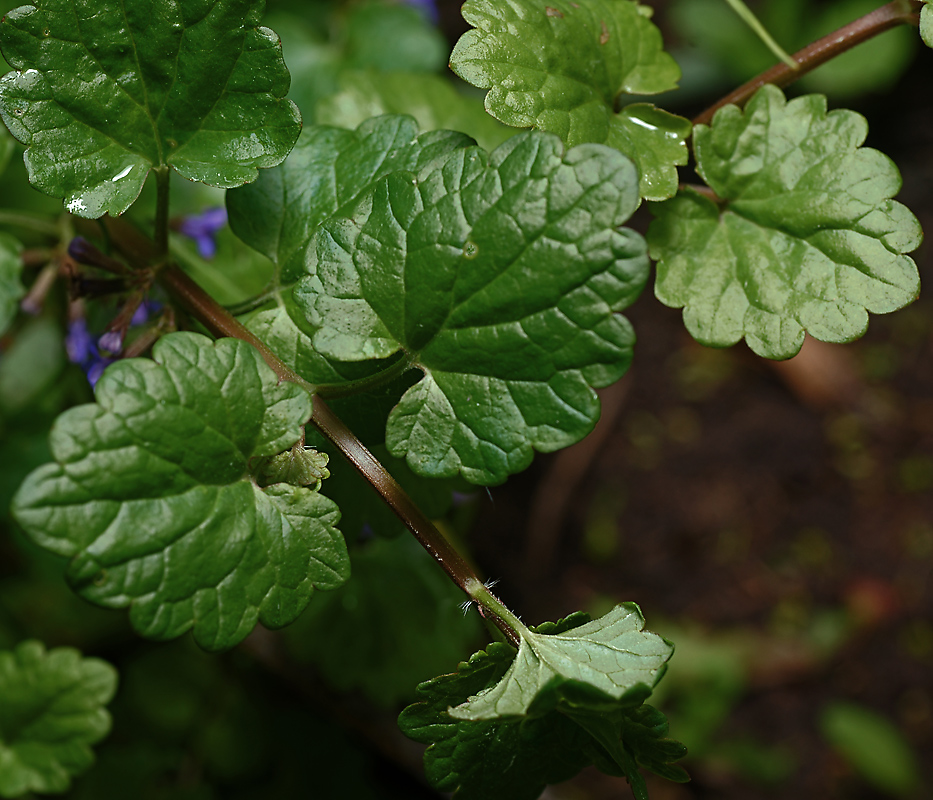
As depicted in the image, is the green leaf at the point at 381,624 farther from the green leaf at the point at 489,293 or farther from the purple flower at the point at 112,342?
the green leaf at the point at 489,293

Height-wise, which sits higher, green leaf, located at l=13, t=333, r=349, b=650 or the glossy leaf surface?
the glossy leaf surface

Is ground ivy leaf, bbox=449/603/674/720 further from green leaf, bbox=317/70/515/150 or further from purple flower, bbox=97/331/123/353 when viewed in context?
green leaf, bbox=317/70/515/150

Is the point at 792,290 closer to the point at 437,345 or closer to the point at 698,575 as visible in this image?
the point at 437,345

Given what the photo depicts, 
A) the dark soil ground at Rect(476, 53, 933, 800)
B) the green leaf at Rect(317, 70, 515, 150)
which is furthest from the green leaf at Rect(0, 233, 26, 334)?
the dark soil ground at Rect(476, 53, 933, 800)

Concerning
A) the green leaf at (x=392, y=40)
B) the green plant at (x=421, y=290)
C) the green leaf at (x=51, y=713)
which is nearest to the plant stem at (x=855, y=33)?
the green plant at (x=421, y=290)

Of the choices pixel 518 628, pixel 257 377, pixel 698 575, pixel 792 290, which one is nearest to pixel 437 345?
pixel 257 377

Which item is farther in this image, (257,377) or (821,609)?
(821,609)
